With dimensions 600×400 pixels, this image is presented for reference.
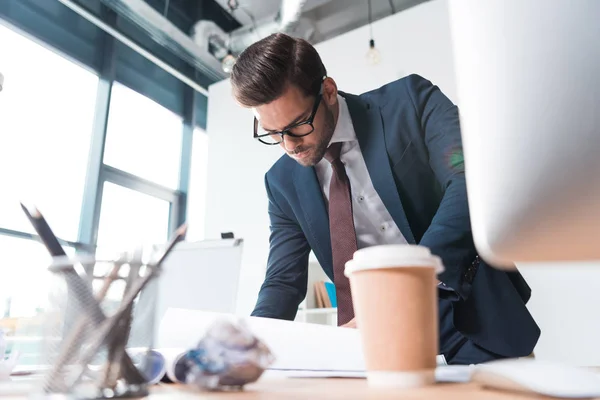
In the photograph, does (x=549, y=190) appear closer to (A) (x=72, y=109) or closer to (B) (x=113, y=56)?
(A) (x=72, y=109)

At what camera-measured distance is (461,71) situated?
1.26ft

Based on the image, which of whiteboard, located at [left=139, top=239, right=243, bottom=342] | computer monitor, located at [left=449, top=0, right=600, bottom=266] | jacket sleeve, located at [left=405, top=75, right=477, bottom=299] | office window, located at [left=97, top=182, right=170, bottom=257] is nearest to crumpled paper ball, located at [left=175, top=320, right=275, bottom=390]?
computer monitor, located at [left=449, top=0, right=600, bottom=266]

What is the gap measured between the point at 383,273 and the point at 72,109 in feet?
12.5

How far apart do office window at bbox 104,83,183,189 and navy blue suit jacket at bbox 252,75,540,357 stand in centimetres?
284

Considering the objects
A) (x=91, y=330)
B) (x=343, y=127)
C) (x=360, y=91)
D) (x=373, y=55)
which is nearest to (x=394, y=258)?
(x=91, y=330)

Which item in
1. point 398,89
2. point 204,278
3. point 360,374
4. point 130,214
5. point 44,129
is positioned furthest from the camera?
point 130,214

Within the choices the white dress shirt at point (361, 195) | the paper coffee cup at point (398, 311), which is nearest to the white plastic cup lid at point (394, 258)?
the paper coffee cup at point (398, 311)

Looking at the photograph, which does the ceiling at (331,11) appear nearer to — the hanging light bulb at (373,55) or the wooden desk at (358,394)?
the hanging light bulb at (373,55)

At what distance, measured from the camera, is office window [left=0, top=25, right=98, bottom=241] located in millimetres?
3133

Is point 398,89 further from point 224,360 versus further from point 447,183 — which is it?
point 224,360

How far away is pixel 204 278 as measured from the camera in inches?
60.7

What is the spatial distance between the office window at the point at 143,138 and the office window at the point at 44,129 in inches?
9.4

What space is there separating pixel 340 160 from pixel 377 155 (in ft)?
0.43

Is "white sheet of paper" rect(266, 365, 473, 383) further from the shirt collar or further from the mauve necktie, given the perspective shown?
the shirt collar
